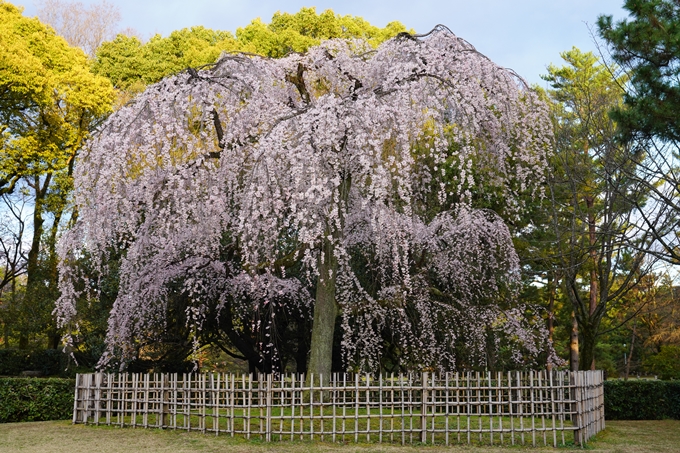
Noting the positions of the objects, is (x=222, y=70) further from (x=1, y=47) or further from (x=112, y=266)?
(x=1, y=47)

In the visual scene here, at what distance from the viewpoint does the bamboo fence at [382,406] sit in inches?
305

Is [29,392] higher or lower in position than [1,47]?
Result: lower

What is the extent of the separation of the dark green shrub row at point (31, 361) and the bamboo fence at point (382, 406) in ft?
30.9

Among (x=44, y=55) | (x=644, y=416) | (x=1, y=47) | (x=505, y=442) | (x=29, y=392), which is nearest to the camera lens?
(x=505, y=442)

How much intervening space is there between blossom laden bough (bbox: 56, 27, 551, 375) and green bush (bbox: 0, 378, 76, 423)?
4.83 ft

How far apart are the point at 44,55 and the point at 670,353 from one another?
20894mm

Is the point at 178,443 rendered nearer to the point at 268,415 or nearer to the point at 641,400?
the point at 268,415

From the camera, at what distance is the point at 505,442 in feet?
25.6

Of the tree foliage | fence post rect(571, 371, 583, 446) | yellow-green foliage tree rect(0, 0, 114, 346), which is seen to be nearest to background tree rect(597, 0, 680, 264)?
the tree foliage

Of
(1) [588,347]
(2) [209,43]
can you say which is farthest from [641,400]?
(2) [209,43]

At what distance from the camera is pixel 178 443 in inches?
304

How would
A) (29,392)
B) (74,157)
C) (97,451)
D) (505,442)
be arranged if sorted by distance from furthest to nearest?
(74,157) → (29,392) → (505,442) → (97,451)

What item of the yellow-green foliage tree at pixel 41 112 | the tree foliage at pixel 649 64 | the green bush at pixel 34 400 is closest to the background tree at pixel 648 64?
the tree foliage at pixel 649 64

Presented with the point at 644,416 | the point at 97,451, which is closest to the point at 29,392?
the point at 97,451
